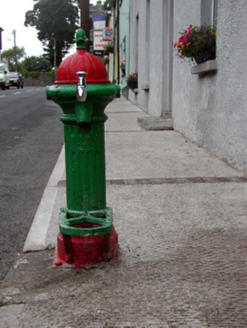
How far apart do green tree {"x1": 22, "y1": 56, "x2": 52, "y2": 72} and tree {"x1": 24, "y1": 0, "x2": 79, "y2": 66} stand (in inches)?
315

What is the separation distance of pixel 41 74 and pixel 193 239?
247 ft

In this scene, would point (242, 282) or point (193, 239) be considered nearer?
point (242, 282)

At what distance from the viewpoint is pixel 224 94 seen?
4.67 meters

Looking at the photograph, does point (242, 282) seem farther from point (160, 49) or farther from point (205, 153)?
point (160, 49)

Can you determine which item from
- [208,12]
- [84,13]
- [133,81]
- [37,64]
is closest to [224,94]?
[208,12]

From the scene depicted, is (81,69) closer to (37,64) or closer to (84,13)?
(84,13)

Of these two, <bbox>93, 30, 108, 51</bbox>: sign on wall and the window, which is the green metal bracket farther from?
<bbox>93, 30, 108, 51</bbox>: sign on wall

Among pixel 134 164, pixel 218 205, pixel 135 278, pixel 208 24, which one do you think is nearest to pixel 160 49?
pixel 208 24

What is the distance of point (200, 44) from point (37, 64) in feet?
273

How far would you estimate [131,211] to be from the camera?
3.22 metres

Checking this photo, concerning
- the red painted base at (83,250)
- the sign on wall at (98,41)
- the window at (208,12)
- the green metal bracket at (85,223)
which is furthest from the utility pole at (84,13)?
the sign on wall at (98,41)

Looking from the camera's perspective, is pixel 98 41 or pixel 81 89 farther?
pixel 98 41

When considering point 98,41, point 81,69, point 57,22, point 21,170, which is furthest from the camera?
point 57,22

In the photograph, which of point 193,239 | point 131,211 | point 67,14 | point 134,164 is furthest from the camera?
point 67,14
